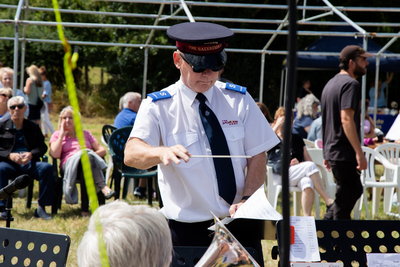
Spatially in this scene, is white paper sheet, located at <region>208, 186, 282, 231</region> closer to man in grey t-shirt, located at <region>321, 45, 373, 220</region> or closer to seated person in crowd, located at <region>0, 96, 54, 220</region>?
man in grey t-shirt, located at <region>321, 45, 373, 220</region>

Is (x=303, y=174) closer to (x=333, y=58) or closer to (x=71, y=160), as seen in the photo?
(x=71, y=160)

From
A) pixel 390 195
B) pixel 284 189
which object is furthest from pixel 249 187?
pixel 390 195

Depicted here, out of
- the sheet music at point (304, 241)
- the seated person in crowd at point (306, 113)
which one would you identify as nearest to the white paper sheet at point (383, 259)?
the sheet music at point (304, 241)

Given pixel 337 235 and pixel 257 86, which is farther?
pixel 257 86

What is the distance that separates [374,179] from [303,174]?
3.89 ft

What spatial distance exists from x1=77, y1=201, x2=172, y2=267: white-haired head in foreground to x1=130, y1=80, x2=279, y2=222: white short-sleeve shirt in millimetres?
594

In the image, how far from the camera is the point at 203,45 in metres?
1.79

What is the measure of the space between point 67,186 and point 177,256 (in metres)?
3.73

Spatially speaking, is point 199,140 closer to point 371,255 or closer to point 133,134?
point 133,134

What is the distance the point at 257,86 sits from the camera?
1622cm

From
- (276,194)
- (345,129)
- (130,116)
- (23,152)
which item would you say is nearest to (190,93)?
(345,129)

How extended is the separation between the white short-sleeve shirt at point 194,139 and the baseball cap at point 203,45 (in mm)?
172

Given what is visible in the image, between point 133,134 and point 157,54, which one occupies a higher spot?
point 157,54

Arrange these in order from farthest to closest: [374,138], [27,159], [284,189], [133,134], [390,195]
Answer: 1. [374,138]
2. [390,195]
3. [27,159]
4. [133,134]
5. [284,189]
